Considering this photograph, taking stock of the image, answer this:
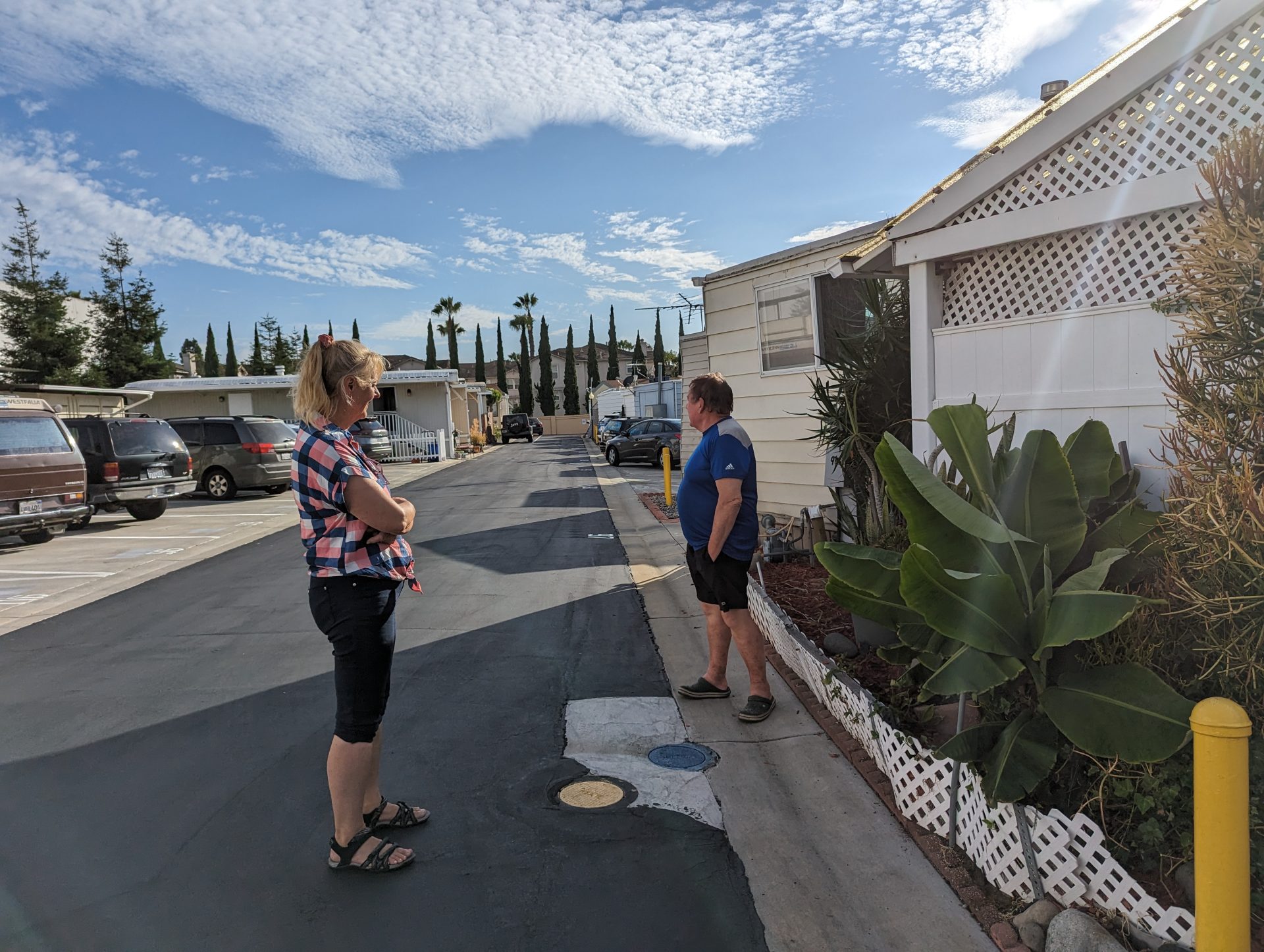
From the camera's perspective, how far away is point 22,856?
3211mm

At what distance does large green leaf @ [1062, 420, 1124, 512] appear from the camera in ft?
10.1

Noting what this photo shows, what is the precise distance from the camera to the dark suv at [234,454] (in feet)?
58.6

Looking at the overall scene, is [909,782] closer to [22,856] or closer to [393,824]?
[393,824]

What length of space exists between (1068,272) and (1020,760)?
2.88m

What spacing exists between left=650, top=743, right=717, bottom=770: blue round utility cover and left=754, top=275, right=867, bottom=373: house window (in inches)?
209

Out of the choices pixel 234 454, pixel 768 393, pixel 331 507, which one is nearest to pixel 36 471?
pixel 234 454

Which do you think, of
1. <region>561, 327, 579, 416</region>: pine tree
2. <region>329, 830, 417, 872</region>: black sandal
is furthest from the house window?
<region>561, 327, 579, 416</region>: pine tree

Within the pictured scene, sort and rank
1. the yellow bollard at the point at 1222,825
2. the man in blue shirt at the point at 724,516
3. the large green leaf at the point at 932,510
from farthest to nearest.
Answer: the man in blue shirt at the point at 724,516 → the large green leaf at the point at 932,510 → the yellow bollard at the point at 1222,825

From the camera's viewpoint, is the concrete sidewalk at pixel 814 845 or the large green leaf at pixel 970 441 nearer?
the concrete sidewalk at pixel 814 845

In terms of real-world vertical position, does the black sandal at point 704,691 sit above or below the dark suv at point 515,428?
below

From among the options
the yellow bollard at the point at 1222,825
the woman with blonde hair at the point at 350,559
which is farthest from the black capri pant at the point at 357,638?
the yellow bollard at the point at 1222,825

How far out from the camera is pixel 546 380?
84688 mm

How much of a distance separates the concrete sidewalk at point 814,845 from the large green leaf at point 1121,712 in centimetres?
76

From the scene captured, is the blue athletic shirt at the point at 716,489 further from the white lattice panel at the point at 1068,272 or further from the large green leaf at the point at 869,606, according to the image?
the white lattice panel at the point at 1068,272
